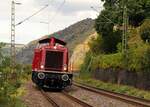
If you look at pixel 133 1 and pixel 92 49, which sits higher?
pixel 133 1

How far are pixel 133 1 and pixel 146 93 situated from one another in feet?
87.7

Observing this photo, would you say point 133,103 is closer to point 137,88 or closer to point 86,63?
point 137,88

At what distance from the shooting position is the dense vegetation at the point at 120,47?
41391 mm

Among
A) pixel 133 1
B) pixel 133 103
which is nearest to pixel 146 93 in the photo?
pixel 133 103

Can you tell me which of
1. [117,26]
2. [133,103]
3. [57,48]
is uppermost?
[117,26]

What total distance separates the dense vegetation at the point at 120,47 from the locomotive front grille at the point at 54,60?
22.1 feet

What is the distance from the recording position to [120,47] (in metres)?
54.8

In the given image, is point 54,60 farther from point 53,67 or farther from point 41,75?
point 41,75

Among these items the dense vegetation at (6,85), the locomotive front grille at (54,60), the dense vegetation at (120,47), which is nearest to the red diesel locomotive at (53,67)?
the locomotive front grille at (54,60)

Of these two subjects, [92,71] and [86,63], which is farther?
[86,63]

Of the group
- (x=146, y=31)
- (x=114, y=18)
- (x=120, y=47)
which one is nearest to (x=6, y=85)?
(x=146, y=31)

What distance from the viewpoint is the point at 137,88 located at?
4072 centimetres

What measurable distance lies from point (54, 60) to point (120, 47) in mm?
18340

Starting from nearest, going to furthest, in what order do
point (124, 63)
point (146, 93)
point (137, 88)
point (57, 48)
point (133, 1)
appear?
point (146, 93)
point (57, 48)
point (137, 88)
point (124, 63)
point (133, 1)
